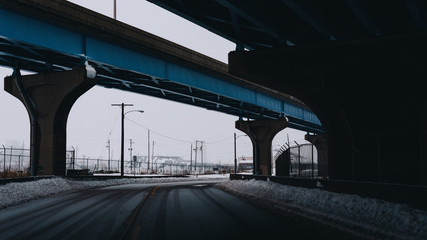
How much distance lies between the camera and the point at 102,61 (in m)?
30.6

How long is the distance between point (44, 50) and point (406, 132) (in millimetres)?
22500

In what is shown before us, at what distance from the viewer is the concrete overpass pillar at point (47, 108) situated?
2998 centimetres

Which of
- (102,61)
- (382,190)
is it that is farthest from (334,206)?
(102,61)

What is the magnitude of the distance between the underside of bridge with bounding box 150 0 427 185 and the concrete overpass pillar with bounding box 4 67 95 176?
14.9 metres

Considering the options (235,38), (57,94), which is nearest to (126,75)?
(57,94)

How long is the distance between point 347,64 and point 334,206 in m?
6.99

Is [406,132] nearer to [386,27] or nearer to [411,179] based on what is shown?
[411,179]

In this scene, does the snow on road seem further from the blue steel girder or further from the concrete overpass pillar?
the blue steel girder

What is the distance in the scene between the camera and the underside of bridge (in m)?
16.0

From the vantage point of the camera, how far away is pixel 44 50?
95.8 feet

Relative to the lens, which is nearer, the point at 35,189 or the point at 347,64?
the point at 347,64

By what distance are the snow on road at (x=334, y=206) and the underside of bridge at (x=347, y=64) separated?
3.38 meters

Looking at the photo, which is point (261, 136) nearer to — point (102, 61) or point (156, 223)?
point (102, 61)

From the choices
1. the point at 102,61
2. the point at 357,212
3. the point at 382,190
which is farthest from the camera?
the point at 102,61
